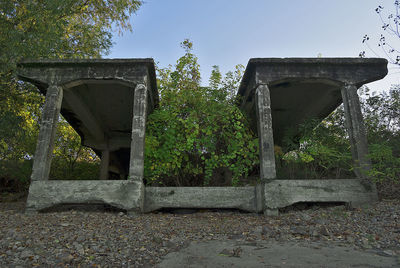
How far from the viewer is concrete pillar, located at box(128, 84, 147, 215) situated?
18.8 feet

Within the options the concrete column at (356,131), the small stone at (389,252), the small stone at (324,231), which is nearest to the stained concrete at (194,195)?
the concrete column at (356,131)

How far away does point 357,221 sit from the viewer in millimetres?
4656

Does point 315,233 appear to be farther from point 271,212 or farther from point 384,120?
point 384,120

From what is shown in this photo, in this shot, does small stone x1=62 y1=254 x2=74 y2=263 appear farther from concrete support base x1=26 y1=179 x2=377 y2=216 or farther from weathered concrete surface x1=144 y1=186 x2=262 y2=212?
weathered concrete surface x1=144 y1=186 x2=262 y2=212

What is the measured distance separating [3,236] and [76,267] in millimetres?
1748

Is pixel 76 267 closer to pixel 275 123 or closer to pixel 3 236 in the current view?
pixel 3 236

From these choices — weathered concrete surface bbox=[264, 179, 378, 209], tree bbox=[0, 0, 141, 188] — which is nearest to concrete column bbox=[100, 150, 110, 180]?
tree bbox=[0, 0, 141, 188]

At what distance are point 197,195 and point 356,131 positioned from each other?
154 inches

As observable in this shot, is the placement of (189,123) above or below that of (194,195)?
above

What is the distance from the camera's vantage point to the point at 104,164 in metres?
11.2

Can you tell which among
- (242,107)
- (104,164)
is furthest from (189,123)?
(104,164)

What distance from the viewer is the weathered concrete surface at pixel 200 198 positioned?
19.8 feet

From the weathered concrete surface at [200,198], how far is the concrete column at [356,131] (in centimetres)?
236

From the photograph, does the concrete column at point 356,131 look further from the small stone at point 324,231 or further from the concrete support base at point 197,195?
the small stone at point 324,231
